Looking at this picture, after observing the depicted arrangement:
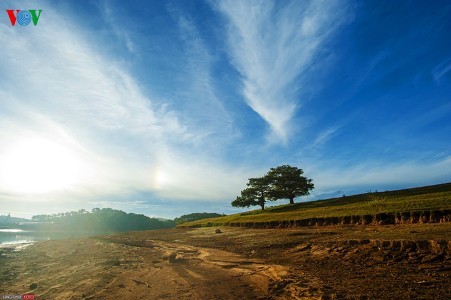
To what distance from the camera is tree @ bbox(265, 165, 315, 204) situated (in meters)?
70.9

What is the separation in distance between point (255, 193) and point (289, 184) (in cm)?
927

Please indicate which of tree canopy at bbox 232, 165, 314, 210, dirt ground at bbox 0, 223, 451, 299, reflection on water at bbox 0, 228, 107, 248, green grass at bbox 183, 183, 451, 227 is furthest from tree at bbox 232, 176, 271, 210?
dirt ground at bbox 0, 223, 451, 299

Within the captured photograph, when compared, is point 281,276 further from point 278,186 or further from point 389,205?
point 278,186

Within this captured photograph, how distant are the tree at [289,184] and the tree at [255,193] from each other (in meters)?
1.59

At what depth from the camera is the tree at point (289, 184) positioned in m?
70.9

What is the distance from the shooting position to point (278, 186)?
2844 inches

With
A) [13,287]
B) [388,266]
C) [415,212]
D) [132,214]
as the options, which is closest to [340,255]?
[388,266]

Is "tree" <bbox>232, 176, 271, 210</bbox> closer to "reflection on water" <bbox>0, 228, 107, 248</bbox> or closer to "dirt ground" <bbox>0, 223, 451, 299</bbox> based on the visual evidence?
"reflection on water" <bbox>0, 228, 107, 248</bbox>

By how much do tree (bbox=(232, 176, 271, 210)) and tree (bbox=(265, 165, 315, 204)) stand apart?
5.21 feet

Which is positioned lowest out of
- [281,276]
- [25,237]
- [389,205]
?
[281,276]

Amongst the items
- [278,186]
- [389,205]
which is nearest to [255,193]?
[278,186]

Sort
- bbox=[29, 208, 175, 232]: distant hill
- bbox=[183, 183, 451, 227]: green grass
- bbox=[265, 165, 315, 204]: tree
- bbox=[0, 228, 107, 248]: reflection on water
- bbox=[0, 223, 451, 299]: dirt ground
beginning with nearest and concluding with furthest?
bbox=[0, 223, 451, 299]: dirt ground → bbox=[183, 183, 451, 227]: green grass → bbox=[0, 228, 107, 248]: reflection on water → bbox=[265, 165, 315, 204]: tree → bbox=[29, 208, 175, 232]: distant hill

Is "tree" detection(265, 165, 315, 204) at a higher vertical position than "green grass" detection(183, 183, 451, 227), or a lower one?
higher

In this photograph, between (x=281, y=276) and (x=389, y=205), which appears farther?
(x=389, y=205)
